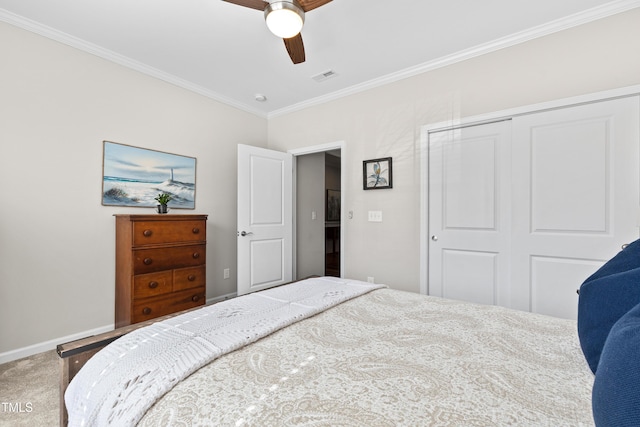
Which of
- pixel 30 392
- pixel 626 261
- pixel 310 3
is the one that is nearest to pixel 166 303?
pixel 30 392

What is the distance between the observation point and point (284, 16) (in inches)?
65.9

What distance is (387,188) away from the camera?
10.5ft

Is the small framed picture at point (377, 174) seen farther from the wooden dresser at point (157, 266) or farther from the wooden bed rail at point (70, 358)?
the wooden bed rail at point (70, 358)

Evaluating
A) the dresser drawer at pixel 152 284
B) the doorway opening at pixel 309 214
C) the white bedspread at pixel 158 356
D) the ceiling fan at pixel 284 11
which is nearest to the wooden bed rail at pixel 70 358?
the white bedspread at pixel 158 356

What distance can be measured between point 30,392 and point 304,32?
319cm

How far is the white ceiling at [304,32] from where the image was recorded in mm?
2121

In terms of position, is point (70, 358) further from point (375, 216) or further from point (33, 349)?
point (375, 216)

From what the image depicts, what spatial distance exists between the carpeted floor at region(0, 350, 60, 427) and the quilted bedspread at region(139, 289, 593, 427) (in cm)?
153

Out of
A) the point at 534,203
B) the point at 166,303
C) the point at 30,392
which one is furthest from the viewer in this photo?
the point at 166,303

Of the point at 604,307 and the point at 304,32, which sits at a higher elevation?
the point at 304,32

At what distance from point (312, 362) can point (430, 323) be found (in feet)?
2.02

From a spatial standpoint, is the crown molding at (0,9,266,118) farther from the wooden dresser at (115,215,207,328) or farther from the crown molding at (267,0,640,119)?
the wooden dresser at (115,215,207,328)

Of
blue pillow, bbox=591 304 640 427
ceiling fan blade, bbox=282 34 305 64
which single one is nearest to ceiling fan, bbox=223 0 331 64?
ceiling fan blade, bbox=282 34 305 64

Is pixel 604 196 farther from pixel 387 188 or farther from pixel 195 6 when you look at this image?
pixel 195 6
